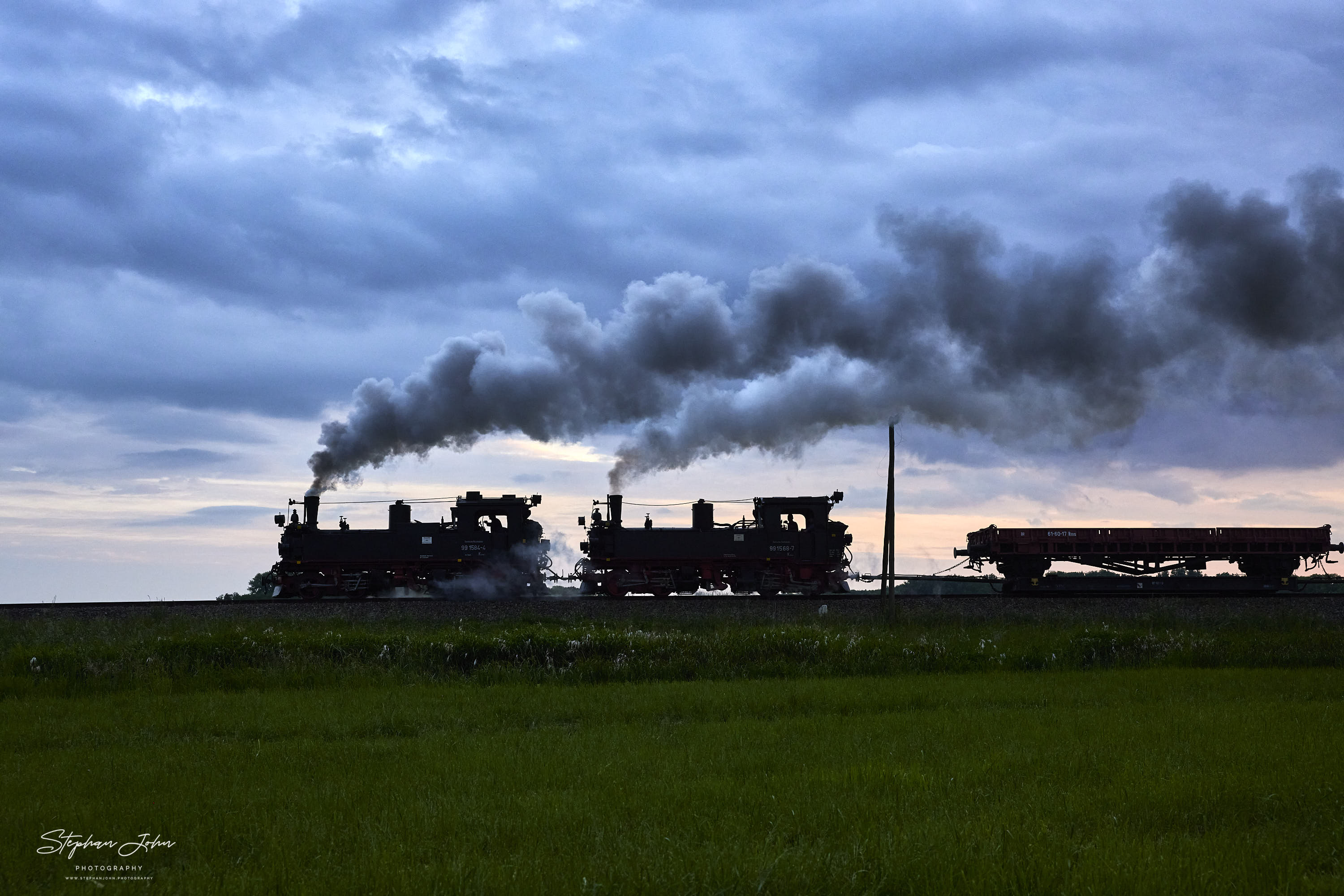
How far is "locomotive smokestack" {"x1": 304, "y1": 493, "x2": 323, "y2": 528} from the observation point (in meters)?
33.5

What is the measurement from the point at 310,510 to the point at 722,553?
47.3 feet

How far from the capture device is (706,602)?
87.8ft

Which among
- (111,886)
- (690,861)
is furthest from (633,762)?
(111,886)

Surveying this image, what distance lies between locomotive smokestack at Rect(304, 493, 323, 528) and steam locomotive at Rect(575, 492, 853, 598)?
9.43m

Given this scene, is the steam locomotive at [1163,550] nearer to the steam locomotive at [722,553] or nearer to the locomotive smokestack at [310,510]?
the steam locomotive at [722,553]

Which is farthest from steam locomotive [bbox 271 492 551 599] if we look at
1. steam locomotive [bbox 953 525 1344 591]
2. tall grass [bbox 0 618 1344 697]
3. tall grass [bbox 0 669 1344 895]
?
tall grass [bbox 0 669 1344 895]

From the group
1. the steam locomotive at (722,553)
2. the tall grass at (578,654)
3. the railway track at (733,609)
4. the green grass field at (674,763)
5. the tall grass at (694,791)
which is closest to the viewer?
the tall grass at (694,791)

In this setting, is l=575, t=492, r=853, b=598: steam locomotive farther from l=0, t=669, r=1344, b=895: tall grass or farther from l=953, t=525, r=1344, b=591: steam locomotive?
l=0, t=669, r=1344, b=895: tall grass

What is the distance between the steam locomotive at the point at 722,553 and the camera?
3183 centimetres

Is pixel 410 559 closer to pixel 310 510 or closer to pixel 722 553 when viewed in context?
pixel 310 510

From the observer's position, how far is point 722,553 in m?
32.0

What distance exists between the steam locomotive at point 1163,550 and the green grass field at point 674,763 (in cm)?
1449

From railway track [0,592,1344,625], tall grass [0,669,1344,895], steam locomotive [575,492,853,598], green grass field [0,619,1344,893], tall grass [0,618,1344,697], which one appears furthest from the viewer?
steam locomotive [575,492,853,598]

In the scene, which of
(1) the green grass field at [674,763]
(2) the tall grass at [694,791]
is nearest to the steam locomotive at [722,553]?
(1) the green grass field at [674,763]
